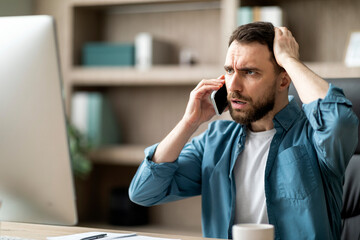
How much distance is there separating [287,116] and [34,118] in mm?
771

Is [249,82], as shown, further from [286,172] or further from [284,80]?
[286,172]

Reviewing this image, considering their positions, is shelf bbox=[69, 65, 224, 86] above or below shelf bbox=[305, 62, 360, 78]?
below

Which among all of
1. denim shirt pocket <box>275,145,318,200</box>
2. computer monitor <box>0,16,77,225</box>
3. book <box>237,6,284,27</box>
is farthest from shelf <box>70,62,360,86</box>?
computer monitor <box>0,16,77,225</box>

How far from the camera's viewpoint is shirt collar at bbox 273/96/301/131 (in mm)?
1502

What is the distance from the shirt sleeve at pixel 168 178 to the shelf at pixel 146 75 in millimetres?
1353

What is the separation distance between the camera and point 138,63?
3.21 metres

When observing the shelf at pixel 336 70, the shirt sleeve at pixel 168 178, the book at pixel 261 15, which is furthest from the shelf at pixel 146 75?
the shirt sleeve at pixel 168 178

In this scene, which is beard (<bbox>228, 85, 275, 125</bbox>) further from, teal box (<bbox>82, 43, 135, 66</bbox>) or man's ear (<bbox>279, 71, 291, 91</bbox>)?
teal box (<bbox>82, 43, 135, 66</bbox>)

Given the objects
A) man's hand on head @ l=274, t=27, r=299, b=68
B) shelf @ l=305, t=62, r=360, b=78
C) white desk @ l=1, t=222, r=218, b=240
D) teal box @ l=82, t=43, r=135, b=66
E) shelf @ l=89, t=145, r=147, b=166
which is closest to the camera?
white desk @ l=1, t=222, r=218, b=240

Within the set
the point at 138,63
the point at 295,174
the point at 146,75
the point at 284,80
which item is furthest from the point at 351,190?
the point at 138,63

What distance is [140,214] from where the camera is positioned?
3.36 m

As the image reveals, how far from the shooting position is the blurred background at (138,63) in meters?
3.01

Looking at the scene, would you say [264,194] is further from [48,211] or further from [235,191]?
[48,211]

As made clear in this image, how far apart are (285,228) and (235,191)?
0.18 m
